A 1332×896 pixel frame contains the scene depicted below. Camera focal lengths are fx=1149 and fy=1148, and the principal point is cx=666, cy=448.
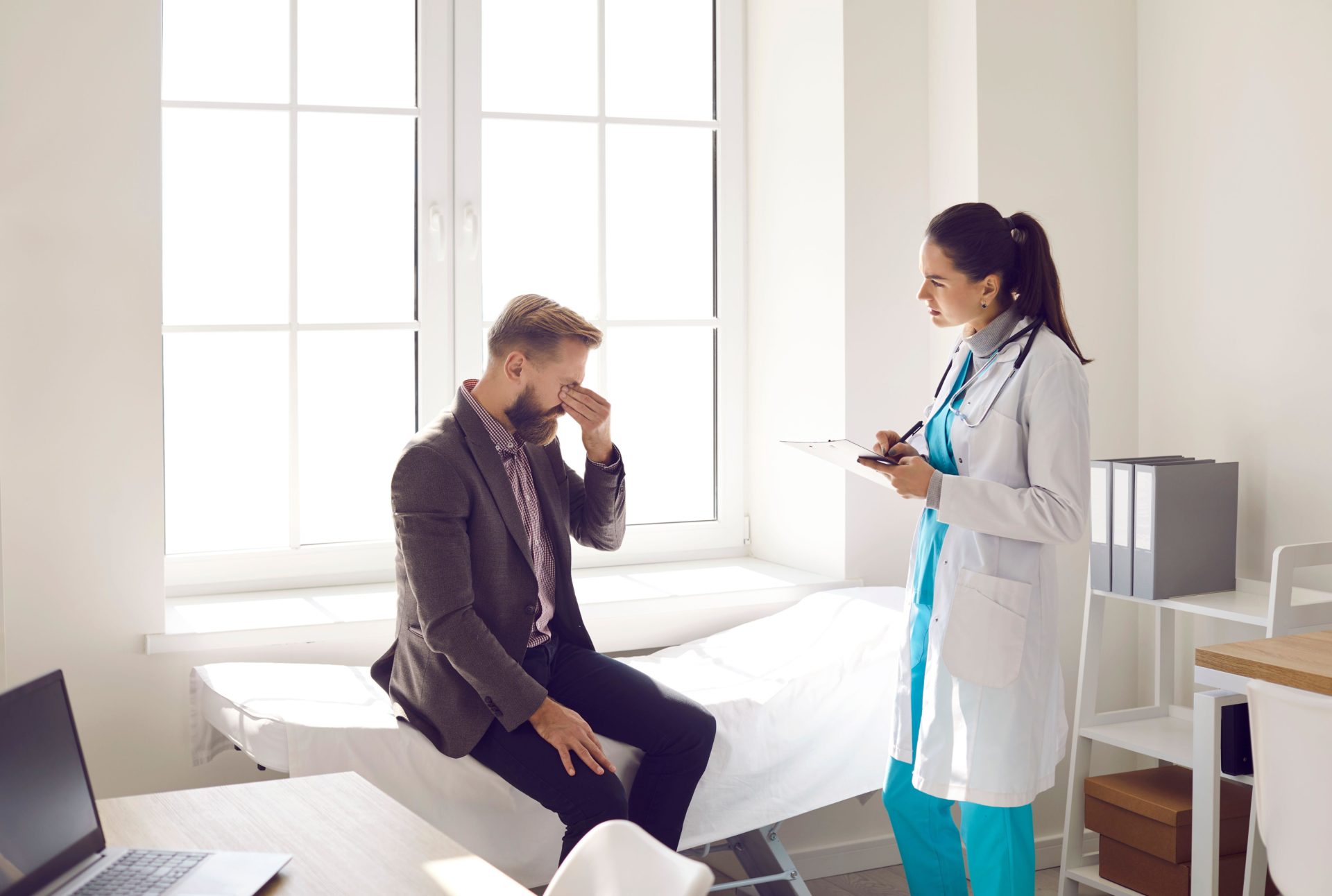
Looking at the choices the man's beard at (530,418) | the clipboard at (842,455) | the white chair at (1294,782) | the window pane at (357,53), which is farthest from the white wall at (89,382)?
the white chair at (1294,782)

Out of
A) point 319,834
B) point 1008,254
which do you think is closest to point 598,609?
point 1008,254

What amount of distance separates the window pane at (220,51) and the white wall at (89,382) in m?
0.44

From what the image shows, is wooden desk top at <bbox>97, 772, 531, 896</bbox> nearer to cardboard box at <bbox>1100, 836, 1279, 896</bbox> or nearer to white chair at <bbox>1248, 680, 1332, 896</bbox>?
white chair at <bbox>1248, 680, 1332, 896</bbox>

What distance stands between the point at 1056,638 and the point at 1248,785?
810mm

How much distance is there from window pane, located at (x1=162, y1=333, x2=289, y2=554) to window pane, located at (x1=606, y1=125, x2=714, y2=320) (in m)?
0.99

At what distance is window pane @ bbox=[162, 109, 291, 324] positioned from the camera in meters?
2.94

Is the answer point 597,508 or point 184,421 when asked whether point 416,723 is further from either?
point 184,421

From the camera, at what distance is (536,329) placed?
2.19 metres

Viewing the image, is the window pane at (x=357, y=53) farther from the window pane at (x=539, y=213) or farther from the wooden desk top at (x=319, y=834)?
the wooden desk top at (x=319, y=834)

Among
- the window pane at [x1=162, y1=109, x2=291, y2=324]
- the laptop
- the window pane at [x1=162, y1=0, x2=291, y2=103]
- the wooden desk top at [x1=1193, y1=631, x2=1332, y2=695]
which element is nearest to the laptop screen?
the laptop

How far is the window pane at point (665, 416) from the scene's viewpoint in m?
3.38

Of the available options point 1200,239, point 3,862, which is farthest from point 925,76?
point 3,862

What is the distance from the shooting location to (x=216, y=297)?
2965 mm

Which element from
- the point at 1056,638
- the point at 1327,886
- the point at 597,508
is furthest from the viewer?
the point at 597,508
